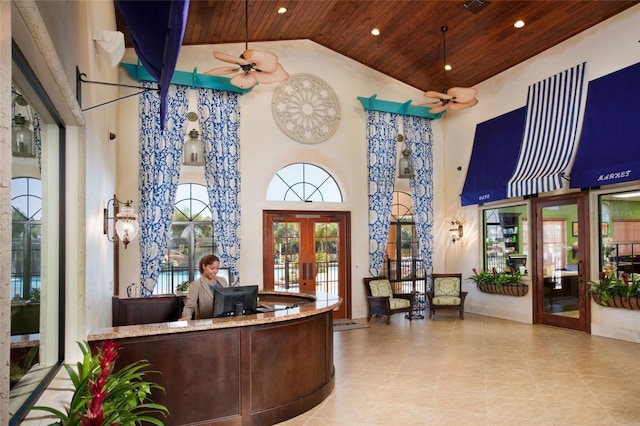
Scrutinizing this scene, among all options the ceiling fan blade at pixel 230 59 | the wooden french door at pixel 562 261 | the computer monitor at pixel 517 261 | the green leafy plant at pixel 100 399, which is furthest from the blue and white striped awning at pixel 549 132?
the green leafy plant at pixel 100 399

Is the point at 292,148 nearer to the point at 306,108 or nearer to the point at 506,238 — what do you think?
the point at 306,108

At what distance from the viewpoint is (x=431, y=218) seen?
33.3 ft

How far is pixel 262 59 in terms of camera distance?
6.16 metres

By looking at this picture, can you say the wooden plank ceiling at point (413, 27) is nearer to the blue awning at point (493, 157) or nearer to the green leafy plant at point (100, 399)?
the blue awning at point (493, 157)

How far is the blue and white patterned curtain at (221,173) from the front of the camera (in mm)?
8164

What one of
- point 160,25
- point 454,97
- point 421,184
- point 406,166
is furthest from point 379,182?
point 160,25

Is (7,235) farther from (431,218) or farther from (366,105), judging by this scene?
(431,218)

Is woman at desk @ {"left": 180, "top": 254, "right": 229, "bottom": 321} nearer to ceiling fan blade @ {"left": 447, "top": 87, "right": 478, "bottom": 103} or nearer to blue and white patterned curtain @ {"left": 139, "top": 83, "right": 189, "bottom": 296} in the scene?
blue and white patterned curtain @ {"left": 139, "top": 83, "right": 189, "bottom": 296}

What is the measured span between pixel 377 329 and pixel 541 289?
301cm

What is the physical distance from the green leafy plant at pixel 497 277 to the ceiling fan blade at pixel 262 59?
19.0ft

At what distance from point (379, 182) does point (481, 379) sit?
4.97m

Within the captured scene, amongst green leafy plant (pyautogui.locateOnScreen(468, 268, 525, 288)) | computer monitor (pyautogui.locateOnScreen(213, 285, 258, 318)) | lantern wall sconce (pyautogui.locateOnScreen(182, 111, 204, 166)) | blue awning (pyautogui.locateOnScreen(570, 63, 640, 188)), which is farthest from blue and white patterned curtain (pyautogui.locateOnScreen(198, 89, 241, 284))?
blue awning (pyautogui.locateOnScreen(570, 63, 640, 188))

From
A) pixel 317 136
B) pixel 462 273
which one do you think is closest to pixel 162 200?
pixel 317 136

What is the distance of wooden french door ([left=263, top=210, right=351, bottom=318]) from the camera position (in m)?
8.73
